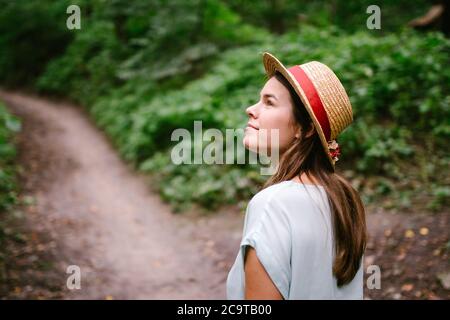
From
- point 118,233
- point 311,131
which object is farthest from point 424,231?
point 118,233

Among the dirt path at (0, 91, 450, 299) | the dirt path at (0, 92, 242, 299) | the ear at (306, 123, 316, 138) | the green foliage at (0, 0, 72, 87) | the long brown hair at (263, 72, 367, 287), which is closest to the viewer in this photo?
the long brown hair at (263, 72, 367, 287)

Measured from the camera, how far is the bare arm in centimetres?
147

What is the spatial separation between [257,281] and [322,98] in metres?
0.86

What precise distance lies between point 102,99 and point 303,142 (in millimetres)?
15934

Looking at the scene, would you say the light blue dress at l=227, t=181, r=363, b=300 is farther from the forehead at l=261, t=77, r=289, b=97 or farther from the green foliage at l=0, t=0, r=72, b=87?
the green foliage at l=0, t=0, r=72, b=87

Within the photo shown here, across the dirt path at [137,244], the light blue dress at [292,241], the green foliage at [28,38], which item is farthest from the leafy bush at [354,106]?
the green foliage at [28,38]

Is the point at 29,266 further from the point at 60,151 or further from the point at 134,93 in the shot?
the point at 134,93

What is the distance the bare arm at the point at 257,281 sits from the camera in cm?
147

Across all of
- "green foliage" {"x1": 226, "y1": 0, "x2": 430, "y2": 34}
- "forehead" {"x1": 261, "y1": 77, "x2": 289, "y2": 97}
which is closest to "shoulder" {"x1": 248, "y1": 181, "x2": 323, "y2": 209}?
"forehead" {"x1": 261, "y1": 77, "x2": 289, "y2": 97}

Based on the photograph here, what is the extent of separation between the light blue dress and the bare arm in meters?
0.02

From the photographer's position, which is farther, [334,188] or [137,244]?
[137,244]

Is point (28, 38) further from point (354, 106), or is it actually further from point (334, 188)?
point (334, 188)

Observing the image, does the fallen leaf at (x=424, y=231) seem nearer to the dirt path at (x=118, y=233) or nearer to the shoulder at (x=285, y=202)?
the dirt path at (x=118, y=233)

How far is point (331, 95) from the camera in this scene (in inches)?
67.1
